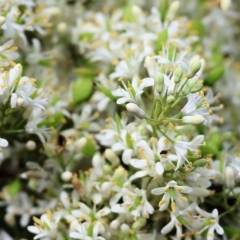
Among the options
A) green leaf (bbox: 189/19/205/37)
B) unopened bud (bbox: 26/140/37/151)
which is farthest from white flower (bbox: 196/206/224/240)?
green leaf (bbox: 189/19/205/37)

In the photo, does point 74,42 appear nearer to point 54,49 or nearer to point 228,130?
point 54,49

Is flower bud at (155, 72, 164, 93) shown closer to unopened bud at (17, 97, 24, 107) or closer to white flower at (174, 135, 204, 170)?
white flower at (174, 135, 204, 170)

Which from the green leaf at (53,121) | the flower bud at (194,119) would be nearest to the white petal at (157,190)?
the flower bud at (194,119)

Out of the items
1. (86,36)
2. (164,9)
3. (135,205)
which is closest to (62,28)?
(86,36)

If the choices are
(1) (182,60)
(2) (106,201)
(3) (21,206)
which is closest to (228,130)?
(1) (182,60)

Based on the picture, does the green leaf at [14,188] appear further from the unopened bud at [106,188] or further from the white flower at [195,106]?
the white flower at [195,106]

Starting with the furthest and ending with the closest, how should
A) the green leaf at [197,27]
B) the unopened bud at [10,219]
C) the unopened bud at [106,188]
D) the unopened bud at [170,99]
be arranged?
the green leaf at [197,27] → the unopened bud at [10,219] → the unopened bud at [106,188] → the unopened bud at [170,99]

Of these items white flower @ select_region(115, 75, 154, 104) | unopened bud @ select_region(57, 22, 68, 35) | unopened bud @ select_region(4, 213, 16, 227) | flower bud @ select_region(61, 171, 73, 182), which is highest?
white flower @ select_region(115, 75, 154, 104)

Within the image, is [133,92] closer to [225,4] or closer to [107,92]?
[107,92]
